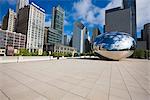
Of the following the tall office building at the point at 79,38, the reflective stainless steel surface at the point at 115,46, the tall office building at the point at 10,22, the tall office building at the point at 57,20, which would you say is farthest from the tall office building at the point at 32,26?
the reflective stainless steel surface at the point at 115,46

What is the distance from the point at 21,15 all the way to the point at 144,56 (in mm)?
107473

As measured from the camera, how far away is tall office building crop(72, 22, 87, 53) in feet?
515

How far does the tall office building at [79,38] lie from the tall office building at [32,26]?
167 ft

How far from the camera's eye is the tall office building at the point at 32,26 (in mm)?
110062

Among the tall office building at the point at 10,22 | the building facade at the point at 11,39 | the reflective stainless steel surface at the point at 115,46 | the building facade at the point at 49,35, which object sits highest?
the tall office building at the point at 10,22

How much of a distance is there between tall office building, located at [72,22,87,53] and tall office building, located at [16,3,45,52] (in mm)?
50870

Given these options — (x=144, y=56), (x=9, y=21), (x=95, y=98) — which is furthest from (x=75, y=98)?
(x=9, y=21)

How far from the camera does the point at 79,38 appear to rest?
521 feet

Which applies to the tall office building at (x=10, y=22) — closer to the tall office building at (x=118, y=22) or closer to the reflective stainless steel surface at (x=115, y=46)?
the tall office building at (x=118, y=22)

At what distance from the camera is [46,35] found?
127688mm

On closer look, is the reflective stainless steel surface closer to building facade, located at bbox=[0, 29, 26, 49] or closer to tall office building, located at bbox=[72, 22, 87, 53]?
building facade, located at bbox=[0, 29, 26, 49]

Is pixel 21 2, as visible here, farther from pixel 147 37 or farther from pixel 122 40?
pixel 122 40

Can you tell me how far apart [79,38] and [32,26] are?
6335 centimetres

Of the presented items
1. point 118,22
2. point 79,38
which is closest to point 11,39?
point 118,22
